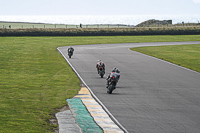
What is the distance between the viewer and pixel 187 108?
16.0m

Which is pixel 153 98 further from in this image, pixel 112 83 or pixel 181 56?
pixel 181 56

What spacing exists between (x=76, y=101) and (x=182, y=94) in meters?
6.12

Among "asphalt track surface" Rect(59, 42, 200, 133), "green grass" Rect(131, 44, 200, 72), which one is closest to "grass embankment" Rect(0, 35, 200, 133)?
"asphalt track surface" Rect(59, 42, 200, 133)

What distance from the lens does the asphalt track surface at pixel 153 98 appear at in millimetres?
13464

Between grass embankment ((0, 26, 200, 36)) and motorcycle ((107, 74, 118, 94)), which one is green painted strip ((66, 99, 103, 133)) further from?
grass embankment ((0, 26, 200, 36))

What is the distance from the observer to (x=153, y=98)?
59.4ft

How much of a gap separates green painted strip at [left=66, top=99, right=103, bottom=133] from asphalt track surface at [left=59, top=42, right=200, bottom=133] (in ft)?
3.70

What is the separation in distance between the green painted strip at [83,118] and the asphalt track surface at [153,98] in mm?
1129

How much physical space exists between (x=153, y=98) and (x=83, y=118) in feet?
→ 16.7

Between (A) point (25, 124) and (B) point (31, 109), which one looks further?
(B) point (31, 109)

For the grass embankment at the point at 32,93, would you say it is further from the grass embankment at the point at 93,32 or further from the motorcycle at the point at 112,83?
the grass embankment at the point at 93,32

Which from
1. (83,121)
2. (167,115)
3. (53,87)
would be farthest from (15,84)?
(167,115)

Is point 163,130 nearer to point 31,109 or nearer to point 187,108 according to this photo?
point 187,108

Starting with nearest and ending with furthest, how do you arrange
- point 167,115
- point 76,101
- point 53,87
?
1. point 167,115
2. point 76,101
3. point 53,87
